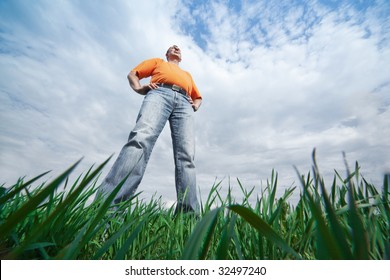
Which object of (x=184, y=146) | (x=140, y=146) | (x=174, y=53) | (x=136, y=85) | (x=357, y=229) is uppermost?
(x=174, y=53)

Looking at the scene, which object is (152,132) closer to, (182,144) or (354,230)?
(182,144)

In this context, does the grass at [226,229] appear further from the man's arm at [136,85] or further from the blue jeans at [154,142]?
the man's arm at [136,85]

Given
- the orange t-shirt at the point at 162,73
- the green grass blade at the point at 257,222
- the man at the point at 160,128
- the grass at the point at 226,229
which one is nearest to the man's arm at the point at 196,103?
the man at the point at 160,128

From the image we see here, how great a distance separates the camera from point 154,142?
2.00 meters

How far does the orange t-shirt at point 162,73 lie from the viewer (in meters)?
2.32

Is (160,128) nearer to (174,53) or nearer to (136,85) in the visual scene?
(136,85)

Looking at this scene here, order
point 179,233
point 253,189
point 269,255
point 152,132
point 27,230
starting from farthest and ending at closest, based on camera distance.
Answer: point 152,132, point 253,189, point 179,233, point 27,230, point 269,255

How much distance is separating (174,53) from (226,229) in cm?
263

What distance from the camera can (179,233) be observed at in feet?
2.87

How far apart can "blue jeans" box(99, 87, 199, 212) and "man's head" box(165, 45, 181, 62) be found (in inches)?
26.1

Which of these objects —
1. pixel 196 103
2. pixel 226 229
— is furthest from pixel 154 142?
pixel 226 229

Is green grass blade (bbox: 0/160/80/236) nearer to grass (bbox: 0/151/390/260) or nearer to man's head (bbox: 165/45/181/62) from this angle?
grass (bbox: 0/151/390/260)
